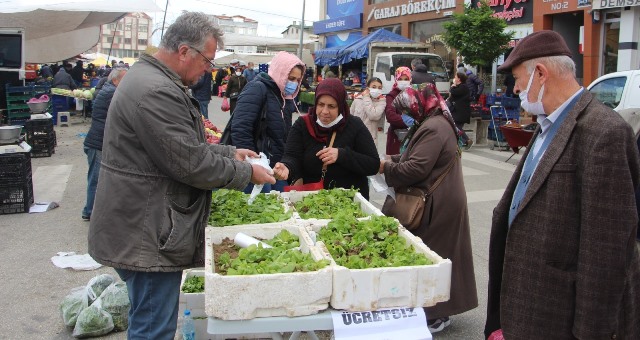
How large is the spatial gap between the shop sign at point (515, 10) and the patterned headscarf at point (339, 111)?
57.3 feet

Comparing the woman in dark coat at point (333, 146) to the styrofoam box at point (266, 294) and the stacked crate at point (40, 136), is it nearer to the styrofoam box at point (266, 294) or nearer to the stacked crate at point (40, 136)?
the styrofoam box at point (266, 294)

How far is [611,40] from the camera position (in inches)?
672

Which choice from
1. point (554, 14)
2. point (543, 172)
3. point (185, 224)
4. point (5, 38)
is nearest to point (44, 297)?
point (185, 224)

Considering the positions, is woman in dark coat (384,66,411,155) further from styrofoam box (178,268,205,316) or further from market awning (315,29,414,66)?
market awning (315,29,414,66)

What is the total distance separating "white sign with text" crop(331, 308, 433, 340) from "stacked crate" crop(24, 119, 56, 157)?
1105cm

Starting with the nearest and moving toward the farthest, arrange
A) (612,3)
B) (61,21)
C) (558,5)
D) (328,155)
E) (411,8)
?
(328,155), (61,21), (612,3), (558,5), (411,8)

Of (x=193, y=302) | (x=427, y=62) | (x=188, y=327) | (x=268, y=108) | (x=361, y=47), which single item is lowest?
(x=188, y=327)

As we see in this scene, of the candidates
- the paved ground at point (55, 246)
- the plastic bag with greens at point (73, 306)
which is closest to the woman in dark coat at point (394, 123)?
the paved ground at point (55, 246)

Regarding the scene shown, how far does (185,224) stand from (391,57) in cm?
1816

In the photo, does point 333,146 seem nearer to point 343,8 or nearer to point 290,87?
point 290,87

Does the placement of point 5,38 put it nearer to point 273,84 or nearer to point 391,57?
point 273,84

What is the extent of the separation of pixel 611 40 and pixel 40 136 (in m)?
15.3

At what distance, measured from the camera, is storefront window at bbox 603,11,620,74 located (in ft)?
55.1

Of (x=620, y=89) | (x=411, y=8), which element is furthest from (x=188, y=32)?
(x=411, y=8)
